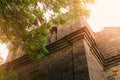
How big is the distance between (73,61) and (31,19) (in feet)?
8.75

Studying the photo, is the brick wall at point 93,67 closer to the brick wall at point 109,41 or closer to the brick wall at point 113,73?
the brick wall at point 113,73

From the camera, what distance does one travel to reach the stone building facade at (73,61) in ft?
23.8

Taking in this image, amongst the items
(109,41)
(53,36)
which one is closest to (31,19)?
(53,36)

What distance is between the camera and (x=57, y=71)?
7.72 meters

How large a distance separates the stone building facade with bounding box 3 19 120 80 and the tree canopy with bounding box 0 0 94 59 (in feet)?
4.91

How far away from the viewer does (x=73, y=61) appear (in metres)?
7.52

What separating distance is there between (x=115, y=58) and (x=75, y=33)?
2.87 meters

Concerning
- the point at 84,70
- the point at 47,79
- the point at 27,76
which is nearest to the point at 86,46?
the point at 84,70

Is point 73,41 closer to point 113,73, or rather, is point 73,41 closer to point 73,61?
point 73,61

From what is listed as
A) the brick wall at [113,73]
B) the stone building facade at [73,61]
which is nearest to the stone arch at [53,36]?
the stone building facade at [73,61]

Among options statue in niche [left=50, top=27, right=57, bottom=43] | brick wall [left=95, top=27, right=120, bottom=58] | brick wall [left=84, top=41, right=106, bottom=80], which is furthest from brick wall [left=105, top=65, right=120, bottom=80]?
statue in niche [left=50, top=27, right=57, bottom=43]

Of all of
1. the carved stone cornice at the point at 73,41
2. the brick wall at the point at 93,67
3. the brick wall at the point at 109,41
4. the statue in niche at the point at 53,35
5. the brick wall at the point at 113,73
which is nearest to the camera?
the brick wall at the point at 93,67

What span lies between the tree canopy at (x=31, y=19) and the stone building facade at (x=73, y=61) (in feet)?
4.91

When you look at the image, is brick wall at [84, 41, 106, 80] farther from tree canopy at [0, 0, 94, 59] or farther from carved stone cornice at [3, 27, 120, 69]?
tree canopy at [0, 0, 94, 59]
